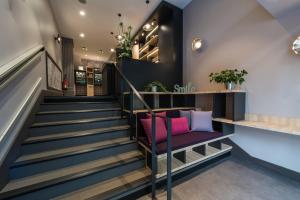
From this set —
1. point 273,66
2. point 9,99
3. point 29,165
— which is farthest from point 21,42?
point 273,66

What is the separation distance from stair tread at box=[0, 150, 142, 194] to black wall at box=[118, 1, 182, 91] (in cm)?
197

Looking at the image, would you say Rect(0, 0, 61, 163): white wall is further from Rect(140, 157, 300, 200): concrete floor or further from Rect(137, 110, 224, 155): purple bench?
Rect(140, 157, 300, 200): concrete floor

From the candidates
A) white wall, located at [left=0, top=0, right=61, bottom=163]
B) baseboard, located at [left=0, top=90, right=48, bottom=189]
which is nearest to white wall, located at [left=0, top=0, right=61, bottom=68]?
white wall, located at [left=0, top=0, right=61, bottom=163]

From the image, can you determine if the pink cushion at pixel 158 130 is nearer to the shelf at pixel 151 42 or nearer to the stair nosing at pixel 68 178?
the stair nosing at pixel 68 178

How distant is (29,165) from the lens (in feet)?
5.03

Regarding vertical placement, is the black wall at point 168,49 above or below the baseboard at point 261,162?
above

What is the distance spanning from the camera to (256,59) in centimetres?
245

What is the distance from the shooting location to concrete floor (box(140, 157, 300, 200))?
168 centimetres

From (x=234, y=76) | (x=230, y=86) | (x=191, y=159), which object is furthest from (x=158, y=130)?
(x=234, y=76)

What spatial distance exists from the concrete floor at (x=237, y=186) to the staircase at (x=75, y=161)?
0.43m

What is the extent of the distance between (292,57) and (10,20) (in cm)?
385

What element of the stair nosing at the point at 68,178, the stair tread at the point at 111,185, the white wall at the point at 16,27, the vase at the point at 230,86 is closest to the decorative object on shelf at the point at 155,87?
the vase at the point at 230,86

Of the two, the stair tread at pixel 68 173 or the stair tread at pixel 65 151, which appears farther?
the stair tread at pixel 65 151

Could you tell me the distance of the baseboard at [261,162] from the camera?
2033mm
